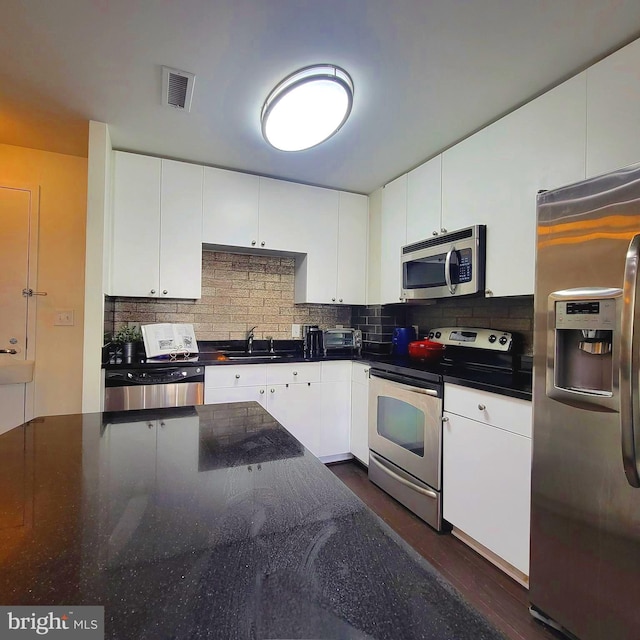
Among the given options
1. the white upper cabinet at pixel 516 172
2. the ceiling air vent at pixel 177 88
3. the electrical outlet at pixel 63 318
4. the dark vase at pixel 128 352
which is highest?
the ceiling air vent at pixel 177 88

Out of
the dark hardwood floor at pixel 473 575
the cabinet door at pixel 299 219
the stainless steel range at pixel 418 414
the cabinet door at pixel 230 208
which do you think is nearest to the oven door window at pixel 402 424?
the stainless steel range at pixel 418 414

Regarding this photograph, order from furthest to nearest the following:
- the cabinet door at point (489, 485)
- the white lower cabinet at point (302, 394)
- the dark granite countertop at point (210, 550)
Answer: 1. the white lower cabinet at point (302, 394)
2. the cabinet door at point (489, 485)
3. the dark granite countertop at point (210, 550)

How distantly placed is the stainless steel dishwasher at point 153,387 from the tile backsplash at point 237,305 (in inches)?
24.5

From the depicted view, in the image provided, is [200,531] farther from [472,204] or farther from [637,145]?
[472,204]

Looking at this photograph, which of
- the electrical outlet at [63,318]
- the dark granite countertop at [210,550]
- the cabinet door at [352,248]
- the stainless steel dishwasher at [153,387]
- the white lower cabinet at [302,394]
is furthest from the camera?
the cabinet door at [352,248]

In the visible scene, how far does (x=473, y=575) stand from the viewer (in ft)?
5.62

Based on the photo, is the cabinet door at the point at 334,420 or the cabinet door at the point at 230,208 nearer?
the cabinet door at the point at 230,208

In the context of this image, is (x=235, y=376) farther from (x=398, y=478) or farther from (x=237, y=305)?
(x=398, y=478)

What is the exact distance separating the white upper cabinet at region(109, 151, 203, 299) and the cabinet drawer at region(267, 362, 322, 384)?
2.73 ft

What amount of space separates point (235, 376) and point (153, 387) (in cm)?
54

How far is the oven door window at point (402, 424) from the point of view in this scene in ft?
7.06

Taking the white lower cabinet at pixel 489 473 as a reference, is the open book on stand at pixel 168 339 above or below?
above

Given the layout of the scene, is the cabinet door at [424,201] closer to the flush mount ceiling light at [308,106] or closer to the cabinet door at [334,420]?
the flush mount ceiling light at [308,106]

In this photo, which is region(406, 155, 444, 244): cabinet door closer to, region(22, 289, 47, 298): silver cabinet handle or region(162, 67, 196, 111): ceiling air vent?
region(162, 67, 196, 111): ceiling air vent
